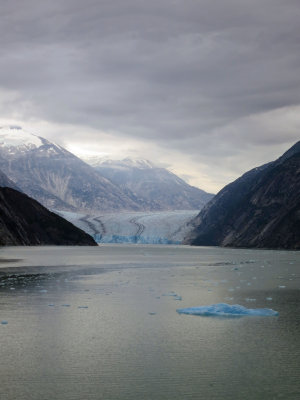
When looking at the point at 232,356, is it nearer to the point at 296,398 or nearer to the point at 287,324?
the point at 296,398

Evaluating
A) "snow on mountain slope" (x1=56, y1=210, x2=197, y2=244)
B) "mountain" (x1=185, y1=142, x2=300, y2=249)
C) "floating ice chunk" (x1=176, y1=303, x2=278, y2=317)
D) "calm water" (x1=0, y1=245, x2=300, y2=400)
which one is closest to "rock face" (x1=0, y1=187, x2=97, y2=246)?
"mountain" (x1=185, y1=142, x2=300, y2=249)

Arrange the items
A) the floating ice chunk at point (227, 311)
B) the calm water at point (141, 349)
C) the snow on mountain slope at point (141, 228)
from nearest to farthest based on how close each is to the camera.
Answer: the calm water at point (141, 349) → the floating ice chunk at point (227, 311) → the snow on mountain slope at point (141, 228)

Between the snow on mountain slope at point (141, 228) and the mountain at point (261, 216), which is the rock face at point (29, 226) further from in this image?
the snow on mountain slope at point (141, 228)

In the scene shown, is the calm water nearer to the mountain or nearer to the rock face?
the rock face

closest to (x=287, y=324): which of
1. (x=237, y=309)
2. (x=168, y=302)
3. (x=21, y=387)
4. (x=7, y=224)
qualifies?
(x=237, y=309)

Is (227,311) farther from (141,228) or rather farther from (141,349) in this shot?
(141,228)

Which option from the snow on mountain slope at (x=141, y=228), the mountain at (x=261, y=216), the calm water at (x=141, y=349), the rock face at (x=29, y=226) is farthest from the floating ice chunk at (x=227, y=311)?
the snow on mountain slope at (x=141, y=228)
